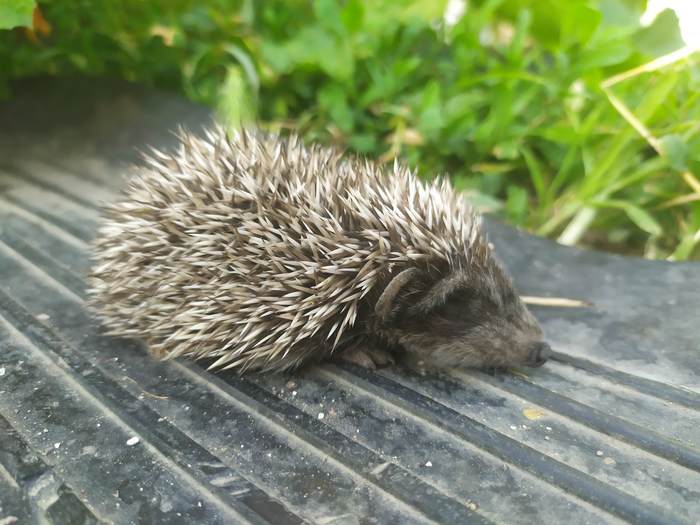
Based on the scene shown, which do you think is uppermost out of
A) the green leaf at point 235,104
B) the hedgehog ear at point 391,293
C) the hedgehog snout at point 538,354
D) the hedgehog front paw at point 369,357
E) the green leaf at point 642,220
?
the green leaf at point 235,104

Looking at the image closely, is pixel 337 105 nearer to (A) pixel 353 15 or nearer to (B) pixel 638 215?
(A) pixel 353 15

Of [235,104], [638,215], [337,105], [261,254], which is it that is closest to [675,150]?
[638,215]

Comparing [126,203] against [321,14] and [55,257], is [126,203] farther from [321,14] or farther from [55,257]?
[321,14]

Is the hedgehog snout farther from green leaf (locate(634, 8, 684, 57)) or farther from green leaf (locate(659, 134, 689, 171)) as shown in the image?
green leaf (locate(634, 8, 684, 57))

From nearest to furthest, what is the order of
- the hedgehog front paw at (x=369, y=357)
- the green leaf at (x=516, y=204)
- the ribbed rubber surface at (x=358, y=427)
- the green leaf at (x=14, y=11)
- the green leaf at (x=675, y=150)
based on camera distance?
1. the ribbed rubber surface at (x=358, y=427)
2. the hedgehog front paw at (x=369, y=357)
3. the green leaf at (x=14, y=11)
4. the green leaf at (x=675, y=150)
5. the green leaf at (x=516, y=204)

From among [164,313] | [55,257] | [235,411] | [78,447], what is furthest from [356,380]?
[55,257]

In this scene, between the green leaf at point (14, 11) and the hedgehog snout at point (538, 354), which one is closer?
the hedgehog snout at point (538, 354)

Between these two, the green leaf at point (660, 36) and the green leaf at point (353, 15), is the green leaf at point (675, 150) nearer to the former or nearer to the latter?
the green leaf at point (660, 36)

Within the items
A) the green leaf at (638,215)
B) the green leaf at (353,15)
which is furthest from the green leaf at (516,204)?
the green leaf at (353,15)

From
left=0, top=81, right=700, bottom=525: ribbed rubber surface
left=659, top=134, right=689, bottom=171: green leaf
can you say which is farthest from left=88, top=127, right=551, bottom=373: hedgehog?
left=659, top=134, right=689, bottom=171: green leaf
